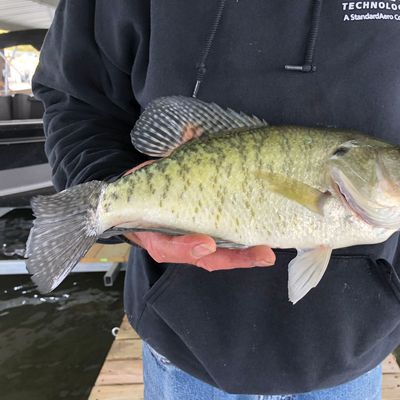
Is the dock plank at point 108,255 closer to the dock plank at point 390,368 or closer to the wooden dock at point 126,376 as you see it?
the wooden dock at point 126,376

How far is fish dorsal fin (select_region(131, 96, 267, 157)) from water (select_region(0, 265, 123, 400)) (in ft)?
9.85

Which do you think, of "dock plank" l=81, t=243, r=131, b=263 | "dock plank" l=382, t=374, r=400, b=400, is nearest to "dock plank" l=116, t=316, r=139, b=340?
"dock plank" l=81, t=243, r=131, b=263

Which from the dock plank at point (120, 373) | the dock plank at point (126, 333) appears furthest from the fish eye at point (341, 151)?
the dock plank at point (126, 333)

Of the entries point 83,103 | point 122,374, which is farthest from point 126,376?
point 83,103

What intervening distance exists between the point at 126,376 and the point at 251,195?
2412 mm

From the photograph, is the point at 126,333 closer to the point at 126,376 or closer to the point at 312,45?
the point at 126,376

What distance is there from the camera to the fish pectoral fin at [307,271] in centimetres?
105

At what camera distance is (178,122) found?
121cm

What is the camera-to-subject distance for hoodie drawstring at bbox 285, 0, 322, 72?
1129 mm

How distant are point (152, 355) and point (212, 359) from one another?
0.26 meters

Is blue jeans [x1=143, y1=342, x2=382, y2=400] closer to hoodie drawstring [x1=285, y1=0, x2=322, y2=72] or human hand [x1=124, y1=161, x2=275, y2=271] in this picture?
human hand [x1=124, y1=161, x2=275, y2=271]

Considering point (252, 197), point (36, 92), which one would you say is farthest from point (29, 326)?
point (252, 197)

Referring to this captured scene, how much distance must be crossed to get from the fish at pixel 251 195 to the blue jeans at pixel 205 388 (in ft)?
1.30

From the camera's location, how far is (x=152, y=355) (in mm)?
1415
